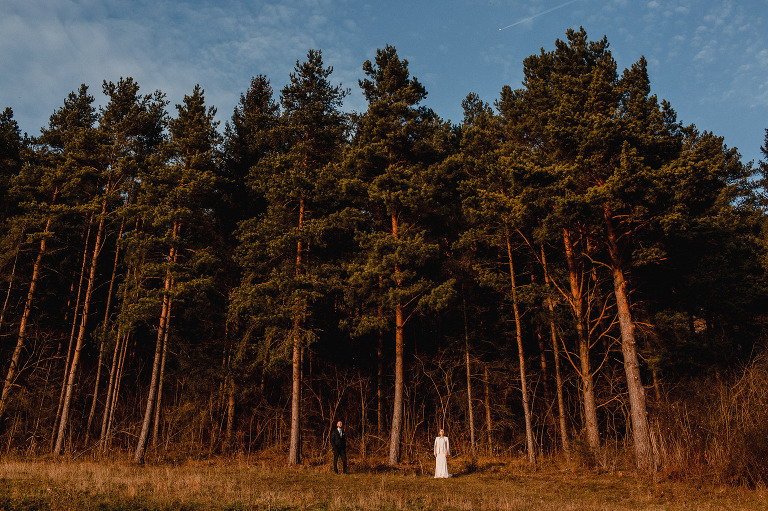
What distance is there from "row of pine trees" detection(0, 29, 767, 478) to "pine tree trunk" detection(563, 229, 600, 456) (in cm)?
8

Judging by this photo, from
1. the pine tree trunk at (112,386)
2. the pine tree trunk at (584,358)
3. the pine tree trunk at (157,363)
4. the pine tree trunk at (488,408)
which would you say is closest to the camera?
the pine tree trunk at (584,358)

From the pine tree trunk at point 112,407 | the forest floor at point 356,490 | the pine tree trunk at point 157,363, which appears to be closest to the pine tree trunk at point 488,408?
the forest floor at point 356,490

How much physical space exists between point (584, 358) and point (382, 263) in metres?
7.64

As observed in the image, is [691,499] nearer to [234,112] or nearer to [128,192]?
[128,192]

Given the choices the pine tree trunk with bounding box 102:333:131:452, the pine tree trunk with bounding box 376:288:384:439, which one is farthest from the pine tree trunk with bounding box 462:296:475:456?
the pine tree trunk with bounding box 102:333:131:452

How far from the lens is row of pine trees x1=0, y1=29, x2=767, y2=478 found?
15289mm

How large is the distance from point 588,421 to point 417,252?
26.4 feet

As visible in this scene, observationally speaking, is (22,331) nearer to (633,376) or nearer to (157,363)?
(157,363)

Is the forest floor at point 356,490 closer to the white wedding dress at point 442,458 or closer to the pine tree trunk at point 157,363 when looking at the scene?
the white wedding dress at point 442,458

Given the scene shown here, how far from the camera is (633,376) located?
13820 mm

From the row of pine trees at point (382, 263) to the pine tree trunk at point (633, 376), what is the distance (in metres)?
0.08

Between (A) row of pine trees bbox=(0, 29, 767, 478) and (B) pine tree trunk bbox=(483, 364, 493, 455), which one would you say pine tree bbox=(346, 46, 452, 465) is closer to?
(A) row of pine trees bbox=(0, 29, 767, 478)

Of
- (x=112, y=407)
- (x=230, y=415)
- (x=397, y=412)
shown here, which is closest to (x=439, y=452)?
(x=397, y=412)

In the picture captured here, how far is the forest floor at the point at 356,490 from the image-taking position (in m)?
8.98
